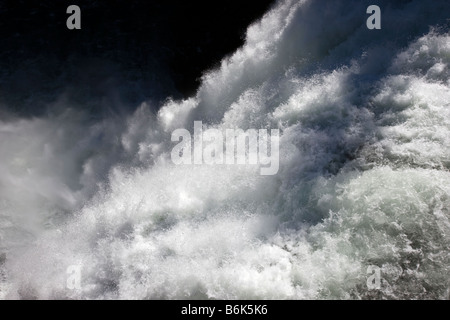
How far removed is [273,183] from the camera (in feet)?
25.1

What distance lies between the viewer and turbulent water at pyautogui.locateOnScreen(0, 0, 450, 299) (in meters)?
6.04

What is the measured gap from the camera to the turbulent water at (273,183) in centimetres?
604

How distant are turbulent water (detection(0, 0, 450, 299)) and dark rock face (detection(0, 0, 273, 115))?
881mm

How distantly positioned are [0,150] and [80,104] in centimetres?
283

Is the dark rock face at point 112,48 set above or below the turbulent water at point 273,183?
above

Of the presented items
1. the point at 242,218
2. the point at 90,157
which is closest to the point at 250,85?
the point at 242,218

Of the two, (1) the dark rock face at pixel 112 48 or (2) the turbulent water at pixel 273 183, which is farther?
(1) the dark rock face at pixel 112 48

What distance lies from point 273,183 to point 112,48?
8.97m

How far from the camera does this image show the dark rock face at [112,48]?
1113 centimetres

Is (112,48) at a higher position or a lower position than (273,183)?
higher

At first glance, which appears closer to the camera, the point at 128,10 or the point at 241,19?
the point at 241,19

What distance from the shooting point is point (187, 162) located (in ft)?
29.4

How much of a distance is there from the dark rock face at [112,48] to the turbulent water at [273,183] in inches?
34.7
